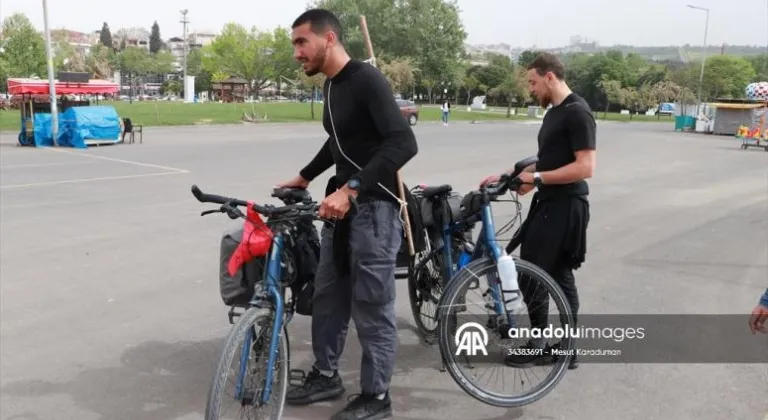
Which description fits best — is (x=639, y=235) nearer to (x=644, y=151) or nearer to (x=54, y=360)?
(x=54, y=360)

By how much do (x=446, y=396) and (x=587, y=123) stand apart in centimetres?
172

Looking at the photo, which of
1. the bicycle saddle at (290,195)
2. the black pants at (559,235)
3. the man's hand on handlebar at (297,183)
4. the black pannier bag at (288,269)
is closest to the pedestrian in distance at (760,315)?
the black pants at (559,235)

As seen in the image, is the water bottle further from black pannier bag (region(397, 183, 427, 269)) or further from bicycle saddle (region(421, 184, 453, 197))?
bicycle saddle (region(421, 184, 453, 197))

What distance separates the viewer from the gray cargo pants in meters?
3.16

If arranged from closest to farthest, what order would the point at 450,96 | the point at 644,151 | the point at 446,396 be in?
1. the point at 446,396
2. the point at 644,151
3. the point at 450,96

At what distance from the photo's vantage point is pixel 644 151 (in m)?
21.8

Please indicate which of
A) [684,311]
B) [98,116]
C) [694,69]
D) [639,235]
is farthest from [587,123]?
[694,69]

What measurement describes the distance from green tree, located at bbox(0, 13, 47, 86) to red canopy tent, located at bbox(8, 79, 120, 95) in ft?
116

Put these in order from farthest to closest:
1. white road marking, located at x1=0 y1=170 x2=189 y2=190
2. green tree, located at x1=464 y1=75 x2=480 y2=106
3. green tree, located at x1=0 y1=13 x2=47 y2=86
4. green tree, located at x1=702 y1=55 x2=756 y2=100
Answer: green tree, located at x1=464 y1=75 x2=480 y2=106, green tree, located at x1=702 y1=55 x2=756 y2=100, green tree, located at x1=0 y1=13 x2=47 y2=86, white road marking, located at x1=0 y1=170 x2=189 y2=190

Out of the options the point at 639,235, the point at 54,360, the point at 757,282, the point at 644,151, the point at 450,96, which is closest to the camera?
the point at 54,360

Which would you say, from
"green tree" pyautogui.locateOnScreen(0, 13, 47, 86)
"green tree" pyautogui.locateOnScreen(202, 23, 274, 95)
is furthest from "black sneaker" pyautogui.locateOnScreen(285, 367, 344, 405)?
"green tree" pyautogui.locateOnScreen(202, 23, 274, 95)

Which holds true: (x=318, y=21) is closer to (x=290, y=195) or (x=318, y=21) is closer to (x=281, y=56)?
(x=290, y=195)

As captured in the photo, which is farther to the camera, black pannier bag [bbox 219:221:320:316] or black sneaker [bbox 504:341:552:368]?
black sneaker [bbox 504:341:552:368]

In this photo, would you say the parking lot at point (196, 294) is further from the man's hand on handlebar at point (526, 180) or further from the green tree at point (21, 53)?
the green tree at point (21, 53)
